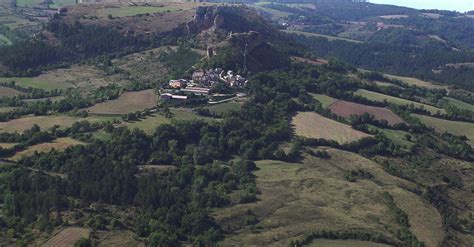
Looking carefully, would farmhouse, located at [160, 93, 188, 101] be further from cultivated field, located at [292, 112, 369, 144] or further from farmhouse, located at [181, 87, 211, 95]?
cultivated field, located at [292, 112, 369, 144]

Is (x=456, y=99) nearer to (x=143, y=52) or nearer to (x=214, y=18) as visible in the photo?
(x=214, y=18)

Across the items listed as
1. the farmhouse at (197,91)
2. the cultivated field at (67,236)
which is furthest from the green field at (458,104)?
the cultivated field at (67,236)

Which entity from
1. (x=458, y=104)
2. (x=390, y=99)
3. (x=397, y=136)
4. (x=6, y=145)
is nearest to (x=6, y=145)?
(x=6, y=145)

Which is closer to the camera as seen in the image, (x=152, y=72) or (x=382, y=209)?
(x=382, y=209)

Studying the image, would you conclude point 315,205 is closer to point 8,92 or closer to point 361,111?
point 361,111

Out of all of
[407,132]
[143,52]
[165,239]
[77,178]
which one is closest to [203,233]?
[165,239]

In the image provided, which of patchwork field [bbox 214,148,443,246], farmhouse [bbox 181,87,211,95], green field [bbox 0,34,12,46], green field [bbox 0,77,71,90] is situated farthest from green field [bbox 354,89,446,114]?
green field [bbox 0,34,12,46]
